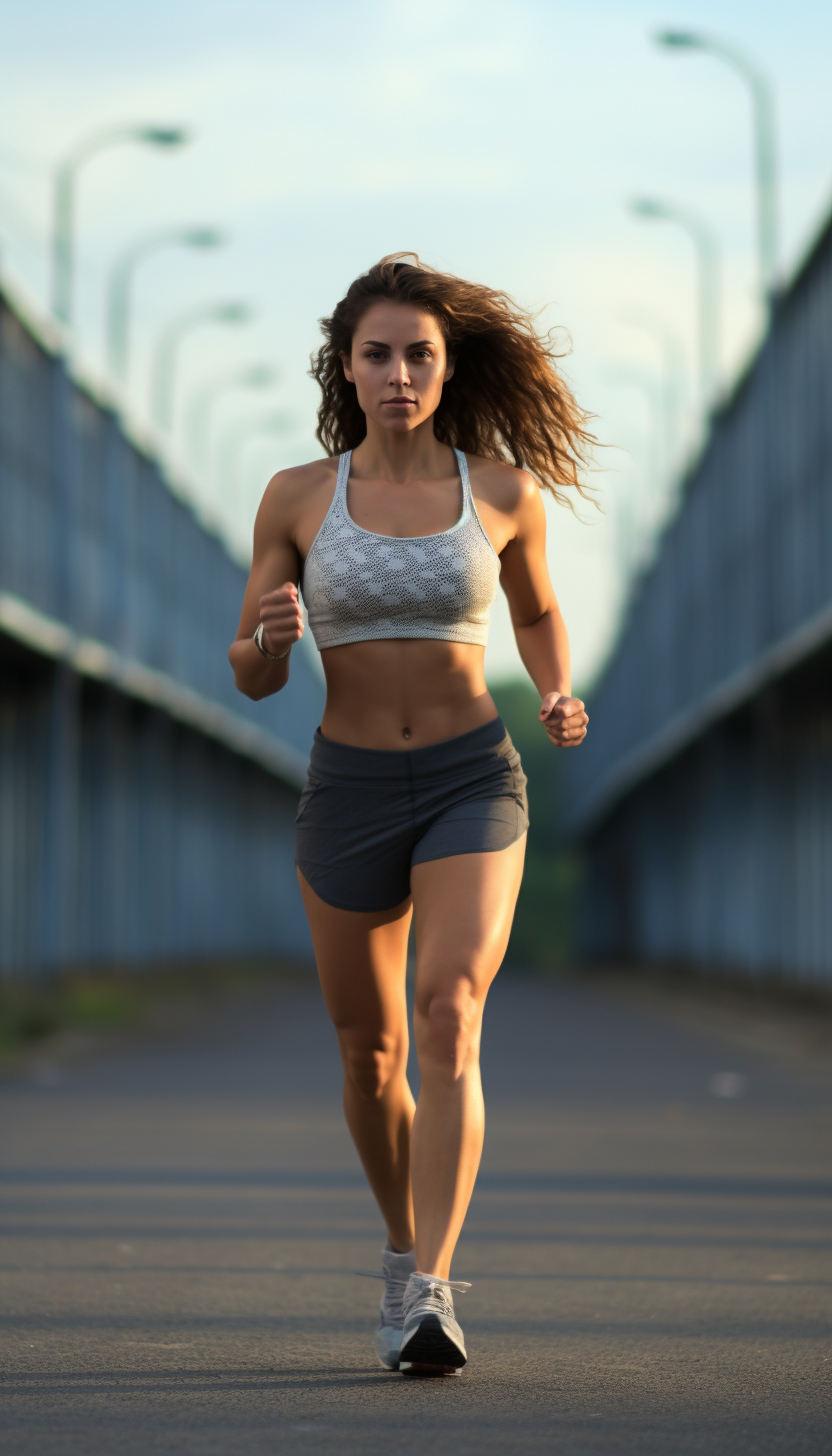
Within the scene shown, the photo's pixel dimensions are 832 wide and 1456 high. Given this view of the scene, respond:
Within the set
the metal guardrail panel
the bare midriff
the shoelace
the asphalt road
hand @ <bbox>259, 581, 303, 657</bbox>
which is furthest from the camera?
the metal guardrail panel

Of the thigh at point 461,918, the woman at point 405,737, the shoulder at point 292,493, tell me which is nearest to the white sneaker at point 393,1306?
the woman at point 405,737

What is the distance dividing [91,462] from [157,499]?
7503mm

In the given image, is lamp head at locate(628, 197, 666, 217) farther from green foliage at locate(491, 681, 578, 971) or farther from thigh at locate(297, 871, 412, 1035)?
green foliage at locate(491, 681, 578, 971)

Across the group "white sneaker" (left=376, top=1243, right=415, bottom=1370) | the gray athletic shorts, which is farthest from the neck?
"white sneaker" (left=376, top=1243, right=415, bottom=1370)

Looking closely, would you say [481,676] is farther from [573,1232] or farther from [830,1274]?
[573,1232]

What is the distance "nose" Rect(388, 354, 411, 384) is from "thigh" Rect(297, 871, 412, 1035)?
1.09m

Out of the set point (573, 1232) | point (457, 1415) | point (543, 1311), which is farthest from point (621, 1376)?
point (573, 1232)

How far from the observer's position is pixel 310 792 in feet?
17.7

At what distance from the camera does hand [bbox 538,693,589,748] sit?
17.4 feet

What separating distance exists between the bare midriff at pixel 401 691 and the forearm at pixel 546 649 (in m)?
0.37

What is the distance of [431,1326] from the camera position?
496 cm

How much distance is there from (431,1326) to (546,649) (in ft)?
5.14

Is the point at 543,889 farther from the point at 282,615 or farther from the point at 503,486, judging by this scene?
the point at 282,615

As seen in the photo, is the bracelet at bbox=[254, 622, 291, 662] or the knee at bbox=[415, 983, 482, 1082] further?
the bracelet at bbox=[254, 622, 291, 662]
